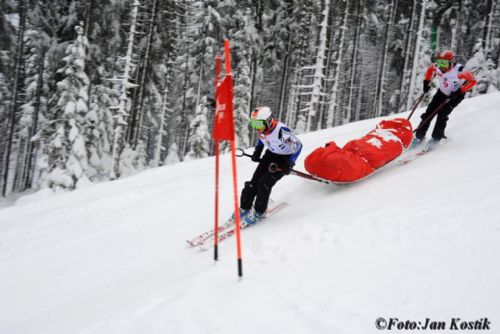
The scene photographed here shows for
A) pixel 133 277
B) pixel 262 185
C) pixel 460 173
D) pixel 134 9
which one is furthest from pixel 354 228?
pixel 134 9

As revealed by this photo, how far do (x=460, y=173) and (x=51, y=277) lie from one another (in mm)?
6186

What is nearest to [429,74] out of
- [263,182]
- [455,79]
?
[455,79]

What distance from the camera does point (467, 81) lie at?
7.11 m

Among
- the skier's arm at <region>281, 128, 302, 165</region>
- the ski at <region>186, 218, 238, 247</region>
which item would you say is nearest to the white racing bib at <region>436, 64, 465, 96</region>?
the skier's arm at <region>281, 128, 302, 165</region>

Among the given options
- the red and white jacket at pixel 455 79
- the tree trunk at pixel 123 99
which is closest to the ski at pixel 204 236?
the red and white jacket at pixel 455 79

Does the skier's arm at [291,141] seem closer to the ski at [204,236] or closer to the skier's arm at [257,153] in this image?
the skier's arm at [257,153]

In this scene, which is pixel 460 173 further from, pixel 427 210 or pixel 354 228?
pixel 354 228

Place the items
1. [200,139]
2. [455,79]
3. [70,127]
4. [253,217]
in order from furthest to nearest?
[200,139]
[70,127]
[455,79]
[253,217]

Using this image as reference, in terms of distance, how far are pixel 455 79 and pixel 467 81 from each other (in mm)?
290

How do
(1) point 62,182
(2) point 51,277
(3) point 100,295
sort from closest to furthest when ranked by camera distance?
(3) point 100,295, (2) point 51,277, (1) point 62,182

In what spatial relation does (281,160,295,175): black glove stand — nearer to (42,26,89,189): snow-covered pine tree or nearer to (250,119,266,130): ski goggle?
(250,119,266,130): ski goggle

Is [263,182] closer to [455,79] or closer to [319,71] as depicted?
[455,79]

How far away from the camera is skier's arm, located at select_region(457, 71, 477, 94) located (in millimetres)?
6965

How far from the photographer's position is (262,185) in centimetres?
574
